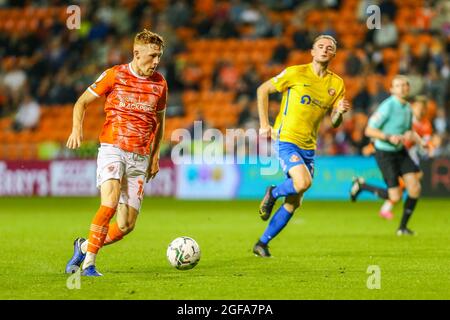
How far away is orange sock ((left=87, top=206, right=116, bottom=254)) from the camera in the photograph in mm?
8773

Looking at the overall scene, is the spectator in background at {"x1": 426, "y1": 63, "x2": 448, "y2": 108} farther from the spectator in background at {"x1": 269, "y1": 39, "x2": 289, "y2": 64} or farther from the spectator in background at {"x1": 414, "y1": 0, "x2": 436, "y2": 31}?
the spectator in background at {"x1": 269, "y1": 39, "x2": 289, "y2": 64}

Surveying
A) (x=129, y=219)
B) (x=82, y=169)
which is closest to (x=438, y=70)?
(x=82, y=169)

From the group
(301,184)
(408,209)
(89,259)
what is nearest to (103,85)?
(89,259)

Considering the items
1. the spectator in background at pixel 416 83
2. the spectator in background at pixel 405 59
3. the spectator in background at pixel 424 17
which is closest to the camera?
the spectator in background at pixel 416 83

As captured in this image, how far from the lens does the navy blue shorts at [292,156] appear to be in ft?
35.8

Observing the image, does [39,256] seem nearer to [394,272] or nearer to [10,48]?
[394,272]

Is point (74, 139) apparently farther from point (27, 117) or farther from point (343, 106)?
point (27, 117)

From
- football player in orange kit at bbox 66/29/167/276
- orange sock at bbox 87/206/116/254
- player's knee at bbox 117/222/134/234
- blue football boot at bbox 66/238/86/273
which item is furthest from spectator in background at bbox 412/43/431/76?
orange sock at bbox 87/206/116/254

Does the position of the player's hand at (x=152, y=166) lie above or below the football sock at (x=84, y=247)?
above

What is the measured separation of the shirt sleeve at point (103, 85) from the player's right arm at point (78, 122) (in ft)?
0.18

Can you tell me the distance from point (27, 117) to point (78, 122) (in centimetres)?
1818

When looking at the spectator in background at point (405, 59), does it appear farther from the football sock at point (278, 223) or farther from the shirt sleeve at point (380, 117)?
the football sock at point (278, 223)

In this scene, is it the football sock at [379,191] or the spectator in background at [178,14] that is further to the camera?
the spectator in background at [178,14]

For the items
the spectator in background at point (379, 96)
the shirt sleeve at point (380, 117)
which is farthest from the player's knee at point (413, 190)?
the spectator in background at point (379, 96)
